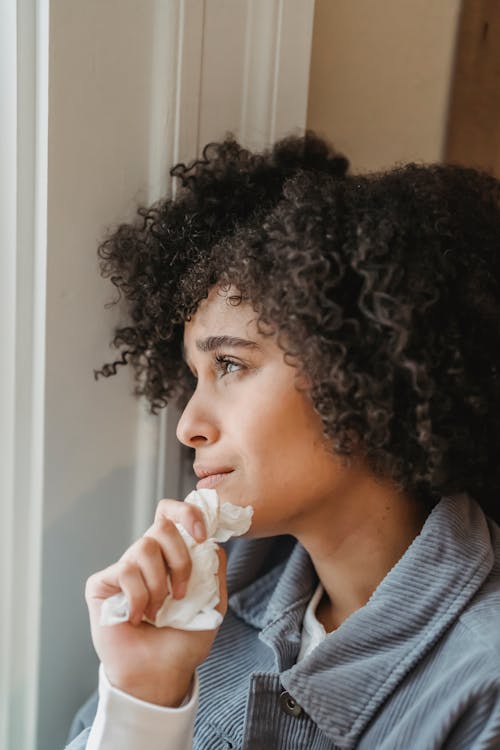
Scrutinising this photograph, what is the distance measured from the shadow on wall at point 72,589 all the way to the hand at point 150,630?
0.21 meters

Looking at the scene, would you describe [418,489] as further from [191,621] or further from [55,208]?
[55,208]

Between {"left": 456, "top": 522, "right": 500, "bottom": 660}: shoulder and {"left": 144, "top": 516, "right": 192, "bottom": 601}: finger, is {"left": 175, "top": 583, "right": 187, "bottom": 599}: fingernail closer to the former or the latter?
{"left": 144, "top": 516, "right": 192, "bottom": 601}: finger

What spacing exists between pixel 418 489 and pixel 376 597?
7.2 inches

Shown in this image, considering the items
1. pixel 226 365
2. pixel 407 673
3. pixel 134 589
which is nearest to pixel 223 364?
pixel 226 365

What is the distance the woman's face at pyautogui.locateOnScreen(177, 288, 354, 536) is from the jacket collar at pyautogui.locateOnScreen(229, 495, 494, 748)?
141mm

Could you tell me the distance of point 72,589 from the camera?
119 centimetres

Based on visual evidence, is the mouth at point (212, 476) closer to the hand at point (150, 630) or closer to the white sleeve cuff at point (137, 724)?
the hand at point (150, 630)

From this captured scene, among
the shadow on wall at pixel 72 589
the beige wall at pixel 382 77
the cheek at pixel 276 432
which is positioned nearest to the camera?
the cheek at pixel 276 432

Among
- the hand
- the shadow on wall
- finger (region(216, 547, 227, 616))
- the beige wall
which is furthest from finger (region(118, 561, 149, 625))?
the beige wall

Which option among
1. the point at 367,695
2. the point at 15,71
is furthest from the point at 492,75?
the point at 367,695

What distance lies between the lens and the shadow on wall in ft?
3.82

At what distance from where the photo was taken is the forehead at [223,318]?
1036 millimetres

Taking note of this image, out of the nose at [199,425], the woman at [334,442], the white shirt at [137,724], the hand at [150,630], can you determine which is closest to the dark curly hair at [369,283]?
the woman at [334,442]

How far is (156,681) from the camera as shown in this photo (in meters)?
0.93
